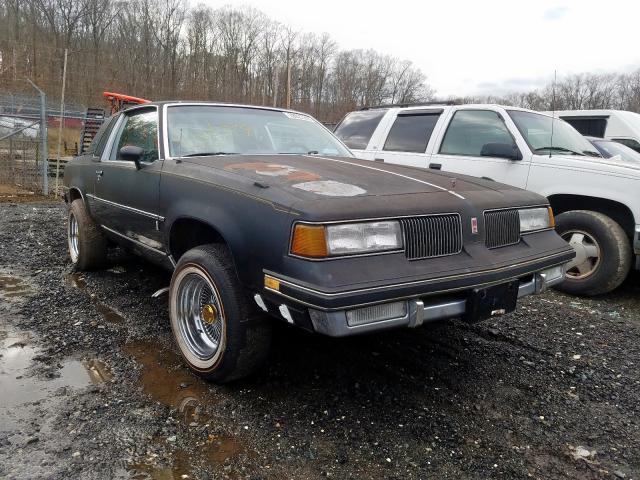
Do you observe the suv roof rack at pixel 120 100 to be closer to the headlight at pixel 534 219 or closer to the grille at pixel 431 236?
the headlight at pixel 534 219

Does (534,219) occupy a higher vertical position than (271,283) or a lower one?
higher

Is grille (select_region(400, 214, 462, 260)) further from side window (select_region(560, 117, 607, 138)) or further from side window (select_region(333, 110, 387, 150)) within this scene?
side window (select_region(560, 117, 607, 138))

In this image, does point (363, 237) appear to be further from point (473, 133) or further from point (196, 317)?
point (473, 133)

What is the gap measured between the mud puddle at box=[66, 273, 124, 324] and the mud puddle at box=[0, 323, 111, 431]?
61cm

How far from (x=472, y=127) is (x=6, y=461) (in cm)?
546

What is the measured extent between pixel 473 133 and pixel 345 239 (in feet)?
13.6

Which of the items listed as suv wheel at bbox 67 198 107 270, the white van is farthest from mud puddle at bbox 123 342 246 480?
the white van

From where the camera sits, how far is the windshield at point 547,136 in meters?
5.36

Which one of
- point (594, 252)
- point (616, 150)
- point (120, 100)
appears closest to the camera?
point (594, 252)

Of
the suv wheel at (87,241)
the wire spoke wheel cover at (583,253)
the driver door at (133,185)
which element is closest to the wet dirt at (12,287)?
the suv wheel at (87,241)

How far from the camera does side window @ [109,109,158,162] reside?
12.1 ft

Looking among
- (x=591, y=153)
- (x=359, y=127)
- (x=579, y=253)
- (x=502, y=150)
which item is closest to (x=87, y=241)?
(x=359, y=127)

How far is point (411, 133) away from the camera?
633 cm

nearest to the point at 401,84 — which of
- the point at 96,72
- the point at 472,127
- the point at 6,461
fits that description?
the point at 96,72
